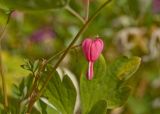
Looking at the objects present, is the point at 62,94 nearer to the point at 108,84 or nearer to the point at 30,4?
the point at 108,84

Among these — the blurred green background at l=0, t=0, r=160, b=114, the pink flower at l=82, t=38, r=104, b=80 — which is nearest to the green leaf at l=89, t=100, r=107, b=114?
the pink flower at l=82, t=38, r=104, b=80

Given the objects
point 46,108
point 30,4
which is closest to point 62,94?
point 46,108

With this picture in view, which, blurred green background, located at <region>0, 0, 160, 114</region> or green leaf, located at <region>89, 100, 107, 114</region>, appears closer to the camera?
green leaf, located at <region>89, 100, 107, 114</region>

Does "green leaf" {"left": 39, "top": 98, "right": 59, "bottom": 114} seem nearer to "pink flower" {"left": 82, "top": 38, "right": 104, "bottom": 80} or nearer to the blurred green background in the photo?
"pink flower" {"left": 82, "top": 38, "right": 104, "bottom": 80}

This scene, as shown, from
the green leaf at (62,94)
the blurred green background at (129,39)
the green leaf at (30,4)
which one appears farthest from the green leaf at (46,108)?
the blurred green background at (129,39)

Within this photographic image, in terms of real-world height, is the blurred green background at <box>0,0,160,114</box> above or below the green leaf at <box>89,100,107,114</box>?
below

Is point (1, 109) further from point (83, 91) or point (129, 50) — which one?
point (129, 50)

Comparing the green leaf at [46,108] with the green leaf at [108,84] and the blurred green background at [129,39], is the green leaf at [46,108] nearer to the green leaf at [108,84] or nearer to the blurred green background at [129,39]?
the green leaf at [108,84]
